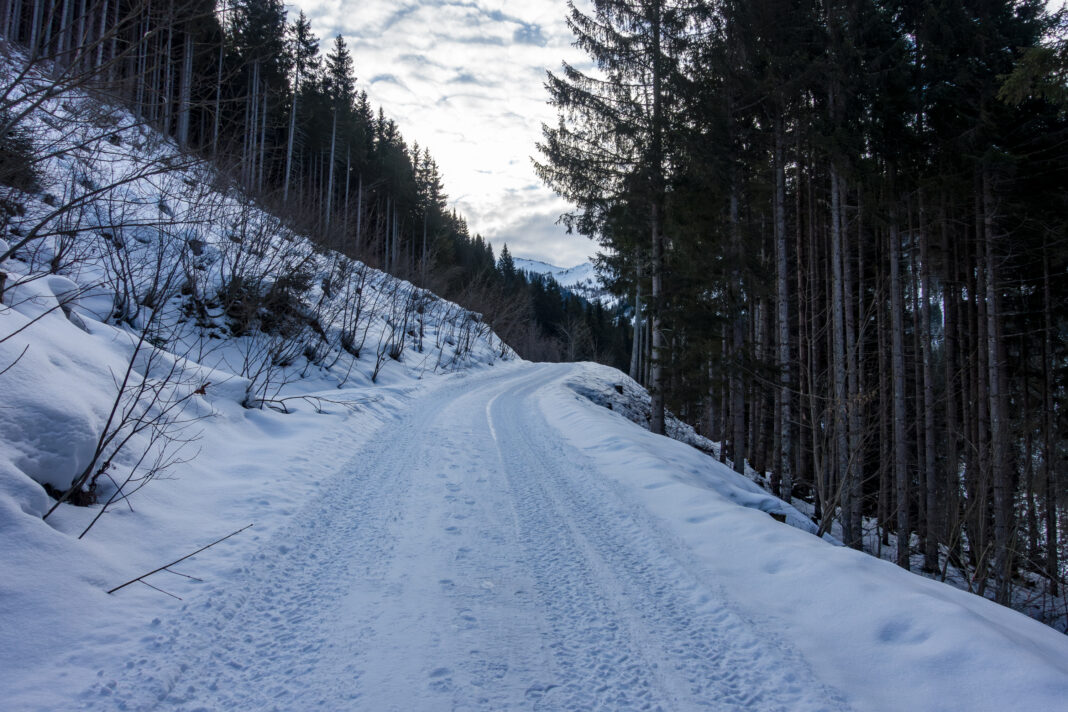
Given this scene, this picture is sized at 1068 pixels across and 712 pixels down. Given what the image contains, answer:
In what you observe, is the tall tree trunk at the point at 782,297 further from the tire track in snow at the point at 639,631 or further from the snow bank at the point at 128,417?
the snow bank at the point at 128,417

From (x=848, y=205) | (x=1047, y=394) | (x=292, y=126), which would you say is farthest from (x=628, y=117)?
(x=292, y=126)

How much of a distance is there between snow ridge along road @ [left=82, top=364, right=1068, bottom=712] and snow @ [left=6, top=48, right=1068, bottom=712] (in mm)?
15

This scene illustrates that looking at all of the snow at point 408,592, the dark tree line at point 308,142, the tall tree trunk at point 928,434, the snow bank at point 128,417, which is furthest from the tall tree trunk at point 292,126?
the tall tree trunk at point 928,434

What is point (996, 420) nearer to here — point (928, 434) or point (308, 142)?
point (928, 434)

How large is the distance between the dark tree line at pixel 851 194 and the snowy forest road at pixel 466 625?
6.43 m

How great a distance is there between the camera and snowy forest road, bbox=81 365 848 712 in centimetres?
228

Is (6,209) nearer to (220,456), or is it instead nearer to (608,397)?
(220,456)

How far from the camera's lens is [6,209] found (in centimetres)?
537

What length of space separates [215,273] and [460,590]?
10.0 meters

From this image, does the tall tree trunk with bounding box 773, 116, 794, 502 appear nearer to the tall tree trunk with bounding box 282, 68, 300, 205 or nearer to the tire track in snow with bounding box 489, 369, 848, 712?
the tire track in snow with bounding box 489, 369, 848, 712

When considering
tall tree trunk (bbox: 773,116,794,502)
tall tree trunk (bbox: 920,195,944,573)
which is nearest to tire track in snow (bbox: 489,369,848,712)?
tall tree trunk (bbox: 773,116,794,502)

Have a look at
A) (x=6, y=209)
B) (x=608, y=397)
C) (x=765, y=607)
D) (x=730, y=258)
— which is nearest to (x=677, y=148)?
(x=730, y=258)

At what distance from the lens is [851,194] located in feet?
45.1

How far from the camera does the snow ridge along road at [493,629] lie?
2283 millimetres
